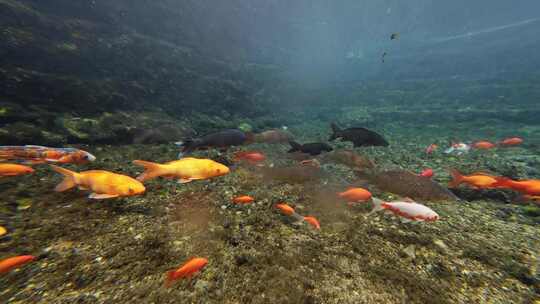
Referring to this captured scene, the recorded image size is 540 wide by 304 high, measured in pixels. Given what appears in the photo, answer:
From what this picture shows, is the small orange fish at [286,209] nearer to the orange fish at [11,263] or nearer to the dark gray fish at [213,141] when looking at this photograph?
the orange fish at [11,263]

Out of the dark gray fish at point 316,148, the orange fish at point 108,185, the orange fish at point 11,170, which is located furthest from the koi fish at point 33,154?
the dark gray fish at point 316,148

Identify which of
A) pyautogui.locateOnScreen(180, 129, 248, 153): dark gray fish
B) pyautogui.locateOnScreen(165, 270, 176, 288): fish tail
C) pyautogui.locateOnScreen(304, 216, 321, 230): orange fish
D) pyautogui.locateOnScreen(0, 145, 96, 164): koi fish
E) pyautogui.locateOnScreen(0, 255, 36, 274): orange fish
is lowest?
pyautogui.locateOnScreen(304, 216, 321, 230): orange fish

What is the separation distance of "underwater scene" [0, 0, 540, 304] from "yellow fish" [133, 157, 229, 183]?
0.07 feet

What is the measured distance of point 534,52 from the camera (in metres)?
26.8

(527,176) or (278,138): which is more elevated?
(278,138)

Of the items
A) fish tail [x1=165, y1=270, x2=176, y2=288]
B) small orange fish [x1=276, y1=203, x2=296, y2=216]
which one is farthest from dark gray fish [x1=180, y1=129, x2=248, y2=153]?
fish tail [x1=165, y1=270, x2=176, y2=288]

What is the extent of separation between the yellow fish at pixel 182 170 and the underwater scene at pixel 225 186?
0.02m

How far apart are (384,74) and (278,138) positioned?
29255 mm

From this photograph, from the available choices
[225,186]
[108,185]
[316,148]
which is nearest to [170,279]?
[108,185]

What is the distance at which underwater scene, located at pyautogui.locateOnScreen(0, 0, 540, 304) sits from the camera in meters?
2.43

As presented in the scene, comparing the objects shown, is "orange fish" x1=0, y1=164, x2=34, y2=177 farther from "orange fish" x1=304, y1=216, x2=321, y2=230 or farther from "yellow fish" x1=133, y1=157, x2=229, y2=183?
"orange fish" x1=304, y1=216, x2=321, y2=230

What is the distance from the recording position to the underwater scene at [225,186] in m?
2.43

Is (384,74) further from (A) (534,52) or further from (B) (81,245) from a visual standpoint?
(B) (81,245)

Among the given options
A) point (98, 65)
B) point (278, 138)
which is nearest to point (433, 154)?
point (278, 138)
